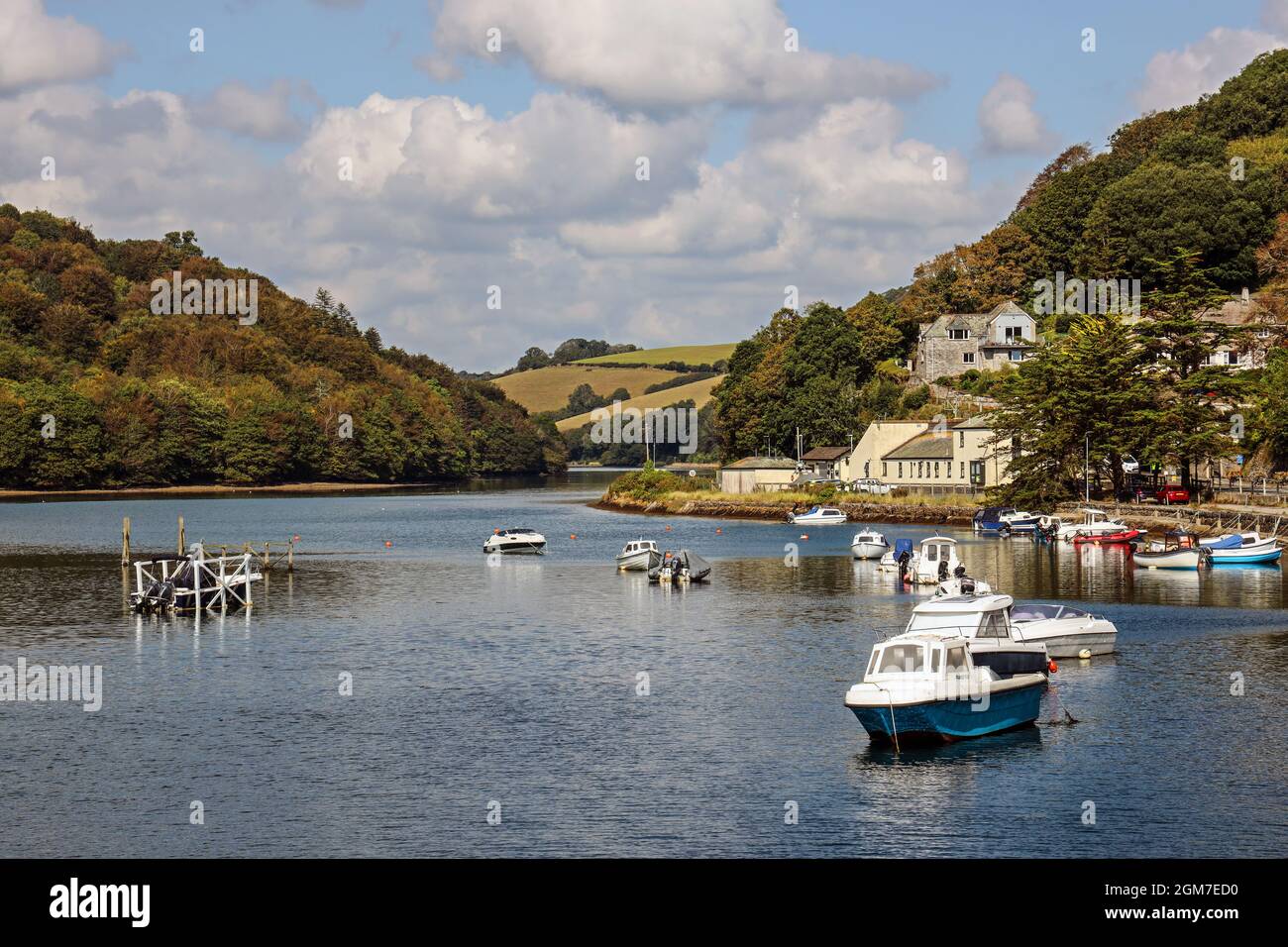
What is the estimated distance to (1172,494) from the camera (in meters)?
130

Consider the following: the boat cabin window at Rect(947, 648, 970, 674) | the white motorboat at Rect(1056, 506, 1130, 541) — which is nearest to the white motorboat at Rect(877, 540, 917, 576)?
the white motorboat at Rect(1056, 506, 1130, 541)

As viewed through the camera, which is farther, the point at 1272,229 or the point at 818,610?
the point at 1272,229

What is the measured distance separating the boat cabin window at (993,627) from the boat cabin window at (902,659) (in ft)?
32.1

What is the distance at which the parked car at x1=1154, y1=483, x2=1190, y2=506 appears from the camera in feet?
422

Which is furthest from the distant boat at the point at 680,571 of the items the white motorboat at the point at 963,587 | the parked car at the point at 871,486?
the parked car at the point at 871,486

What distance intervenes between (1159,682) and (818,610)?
85.2 feet

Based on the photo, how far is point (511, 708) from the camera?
161ft

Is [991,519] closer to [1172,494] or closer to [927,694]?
[1172,494]

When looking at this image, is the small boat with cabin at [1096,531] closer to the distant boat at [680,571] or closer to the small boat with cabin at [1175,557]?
the small boat with cabin at [1175,557]

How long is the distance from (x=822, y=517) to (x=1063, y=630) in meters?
92.3

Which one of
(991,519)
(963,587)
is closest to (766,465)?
(991,519)
